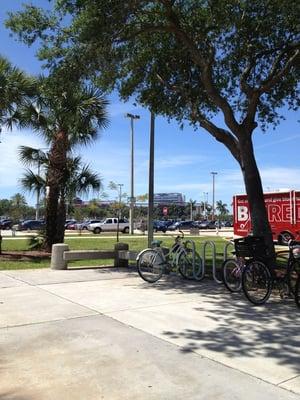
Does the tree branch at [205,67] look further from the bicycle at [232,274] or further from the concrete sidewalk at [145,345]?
the concrete sidewalk at [145,345]

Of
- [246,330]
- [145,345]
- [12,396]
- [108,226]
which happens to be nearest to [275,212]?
Result: [246,330]

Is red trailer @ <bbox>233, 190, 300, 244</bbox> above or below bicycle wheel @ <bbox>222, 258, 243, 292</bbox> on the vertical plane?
above

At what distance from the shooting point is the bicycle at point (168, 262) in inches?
444

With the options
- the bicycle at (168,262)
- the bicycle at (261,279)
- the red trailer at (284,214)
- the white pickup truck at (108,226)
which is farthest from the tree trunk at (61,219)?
the white pickup truck at (108,226)

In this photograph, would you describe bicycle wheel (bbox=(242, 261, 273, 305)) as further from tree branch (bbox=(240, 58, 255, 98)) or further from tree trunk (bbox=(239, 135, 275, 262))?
tree branch (bbox=(240, 58, 255, 98))

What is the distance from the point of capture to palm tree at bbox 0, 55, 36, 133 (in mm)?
16531

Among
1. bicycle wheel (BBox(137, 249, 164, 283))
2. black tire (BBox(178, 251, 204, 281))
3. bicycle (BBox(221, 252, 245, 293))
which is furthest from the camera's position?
black tire (BBox(178, 251, 204, 281))

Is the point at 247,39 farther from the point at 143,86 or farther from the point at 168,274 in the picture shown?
the point at 168,274

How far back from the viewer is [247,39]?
1281 centimetres

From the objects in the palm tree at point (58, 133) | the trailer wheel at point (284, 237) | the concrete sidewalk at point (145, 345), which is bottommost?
the concrete sidewalk at point (145, 345)

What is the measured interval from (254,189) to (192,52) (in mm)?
3495

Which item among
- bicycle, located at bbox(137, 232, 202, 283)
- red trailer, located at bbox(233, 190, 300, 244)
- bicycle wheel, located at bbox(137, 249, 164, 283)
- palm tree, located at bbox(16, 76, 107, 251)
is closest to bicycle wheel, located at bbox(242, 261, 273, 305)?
bicycle, located at bbox(137, 232, 202, 283)

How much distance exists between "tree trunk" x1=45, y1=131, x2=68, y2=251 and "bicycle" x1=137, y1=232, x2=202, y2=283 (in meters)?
7.69

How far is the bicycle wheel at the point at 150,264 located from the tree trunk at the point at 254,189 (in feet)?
7.50
